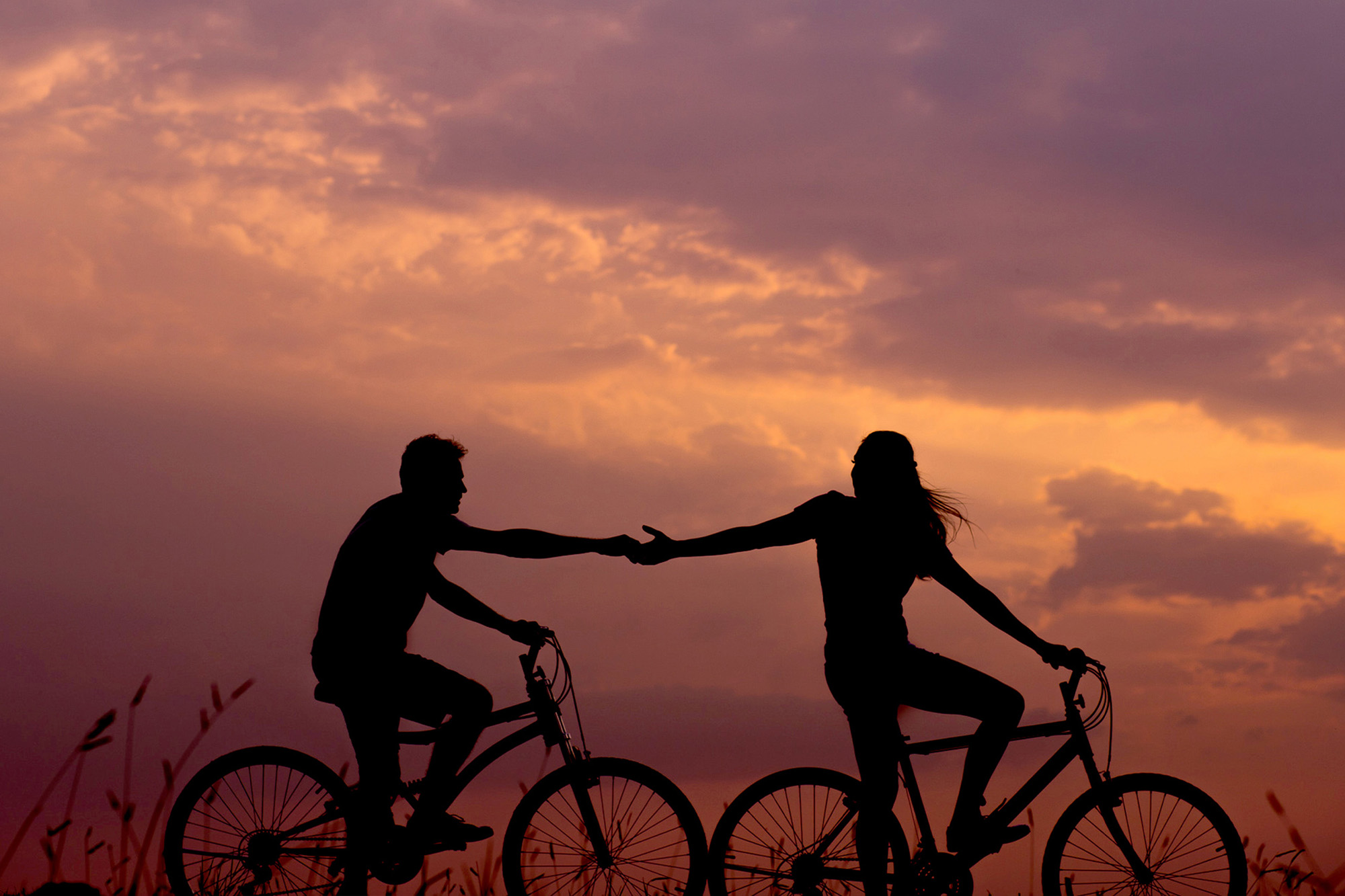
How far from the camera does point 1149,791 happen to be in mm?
6969

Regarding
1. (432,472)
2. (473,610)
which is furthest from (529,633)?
(432,472)

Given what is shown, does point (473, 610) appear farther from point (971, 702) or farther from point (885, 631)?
point (971, 702)

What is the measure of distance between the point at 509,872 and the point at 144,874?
1949 mm

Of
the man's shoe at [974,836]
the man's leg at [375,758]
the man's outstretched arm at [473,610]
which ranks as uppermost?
the man's outstretched arm at [473,610]

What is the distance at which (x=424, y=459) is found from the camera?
698 cm

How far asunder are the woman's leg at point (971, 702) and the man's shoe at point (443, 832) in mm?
2632

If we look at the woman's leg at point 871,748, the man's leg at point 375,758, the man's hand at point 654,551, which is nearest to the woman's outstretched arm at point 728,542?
the man's hand at point 654,551

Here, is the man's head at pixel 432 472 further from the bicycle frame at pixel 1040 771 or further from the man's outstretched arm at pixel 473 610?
the bicycle frame at pixel 1040 771

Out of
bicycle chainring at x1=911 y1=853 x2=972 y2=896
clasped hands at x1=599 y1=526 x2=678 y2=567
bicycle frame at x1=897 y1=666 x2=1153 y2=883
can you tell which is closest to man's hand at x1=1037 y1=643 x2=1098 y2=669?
bicycle frame at x1=897 y1=666 x2=1153 y2=883

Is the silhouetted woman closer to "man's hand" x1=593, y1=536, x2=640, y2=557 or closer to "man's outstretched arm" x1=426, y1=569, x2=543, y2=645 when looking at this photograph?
"man's hand" x1=593, y1=536, x2=640, y2=557

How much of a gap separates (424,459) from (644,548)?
150cm

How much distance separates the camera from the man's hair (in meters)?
6.98

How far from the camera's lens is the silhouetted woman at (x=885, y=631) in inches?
256

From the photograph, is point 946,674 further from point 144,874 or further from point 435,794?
point 144,874
